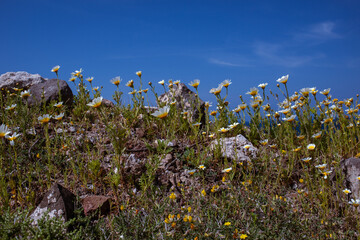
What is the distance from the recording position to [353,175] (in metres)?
2.81

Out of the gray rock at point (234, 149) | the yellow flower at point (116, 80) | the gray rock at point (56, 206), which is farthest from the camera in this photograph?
the yellow flower at point (116, 80)

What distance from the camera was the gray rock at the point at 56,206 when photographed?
2428 mm

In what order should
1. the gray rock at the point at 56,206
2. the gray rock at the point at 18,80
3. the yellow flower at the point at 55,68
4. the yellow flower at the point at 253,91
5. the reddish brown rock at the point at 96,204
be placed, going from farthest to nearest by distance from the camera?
the gray rock at the point at 18,80
the yellow flower at the point at 55,68
the yellow flower at the point at 253,91
the reddish brown rock at the point at 96,204
the gray rock at the point at 56,206

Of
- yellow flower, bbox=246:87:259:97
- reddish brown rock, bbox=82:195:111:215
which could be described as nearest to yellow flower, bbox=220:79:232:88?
yellow flower, bbox=246:87:259:97

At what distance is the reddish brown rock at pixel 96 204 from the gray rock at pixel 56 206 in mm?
143

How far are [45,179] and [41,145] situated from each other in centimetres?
88

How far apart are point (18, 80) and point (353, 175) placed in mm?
6968

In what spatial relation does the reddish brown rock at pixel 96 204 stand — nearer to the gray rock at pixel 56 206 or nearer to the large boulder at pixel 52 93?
the gray rock at pixel 56 206

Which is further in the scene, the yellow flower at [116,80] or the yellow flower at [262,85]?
the yellow flower at [116,80]

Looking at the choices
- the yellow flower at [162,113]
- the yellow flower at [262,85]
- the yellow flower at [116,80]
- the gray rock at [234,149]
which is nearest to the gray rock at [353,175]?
the gray rock at [234,149]

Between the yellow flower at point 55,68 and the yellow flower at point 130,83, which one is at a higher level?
the yellow flower at point 55,68

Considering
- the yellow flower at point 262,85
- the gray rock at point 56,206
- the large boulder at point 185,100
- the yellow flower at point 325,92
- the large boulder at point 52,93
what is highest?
the large boulder at point 52,93

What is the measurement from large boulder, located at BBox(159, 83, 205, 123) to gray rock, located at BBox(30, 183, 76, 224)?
2473 millimetres

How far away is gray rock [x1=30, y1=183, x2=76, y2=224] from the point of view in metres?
2.43
